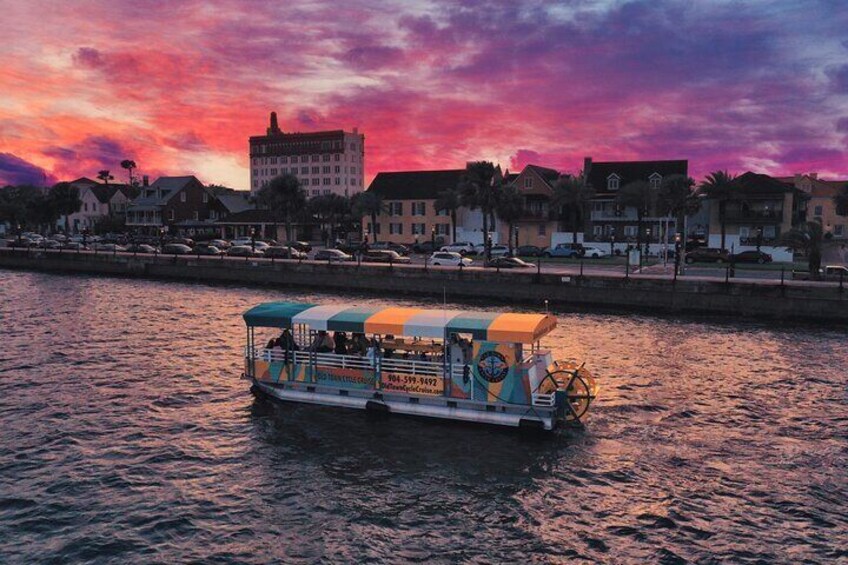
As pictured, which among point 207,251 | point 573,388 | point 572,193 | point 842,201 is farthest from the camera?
point 842,201

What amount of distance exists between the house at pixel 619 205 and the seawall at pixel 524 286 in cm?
4137

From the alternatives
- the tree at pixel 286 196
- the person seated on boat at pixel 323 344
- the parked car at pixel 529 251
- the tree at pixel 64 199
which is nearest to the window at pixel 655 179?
the parked car at pixel 529 251

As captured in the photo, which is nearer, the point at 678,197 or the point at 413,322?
the point at 413,322

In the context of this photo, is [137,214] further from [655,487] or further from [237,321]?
[655,487]

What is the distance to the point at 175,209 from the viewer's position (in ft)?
436

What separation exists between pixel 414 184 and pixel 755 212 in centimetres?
5074

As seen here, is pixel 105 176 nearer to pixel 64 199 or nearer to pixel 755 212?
pixel 64 199

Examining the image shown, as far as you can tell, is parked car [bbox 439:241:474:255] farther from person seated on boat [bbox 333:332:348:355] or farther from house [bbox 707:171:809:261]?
person seated on boat [bbox 333:332:348:355]

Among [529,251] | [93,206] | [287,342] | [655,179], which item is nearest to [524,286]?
[529,251]

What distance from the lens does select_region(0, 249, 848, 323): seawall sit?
45.0 meters

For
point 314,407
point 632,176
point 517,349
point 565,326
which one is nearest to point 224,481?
point 314,407

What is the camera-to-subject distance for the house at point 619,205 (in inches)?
3610

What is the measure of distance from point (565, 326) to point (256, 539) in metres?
30.2

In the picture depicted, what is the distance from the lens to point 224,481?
19.1 meters
